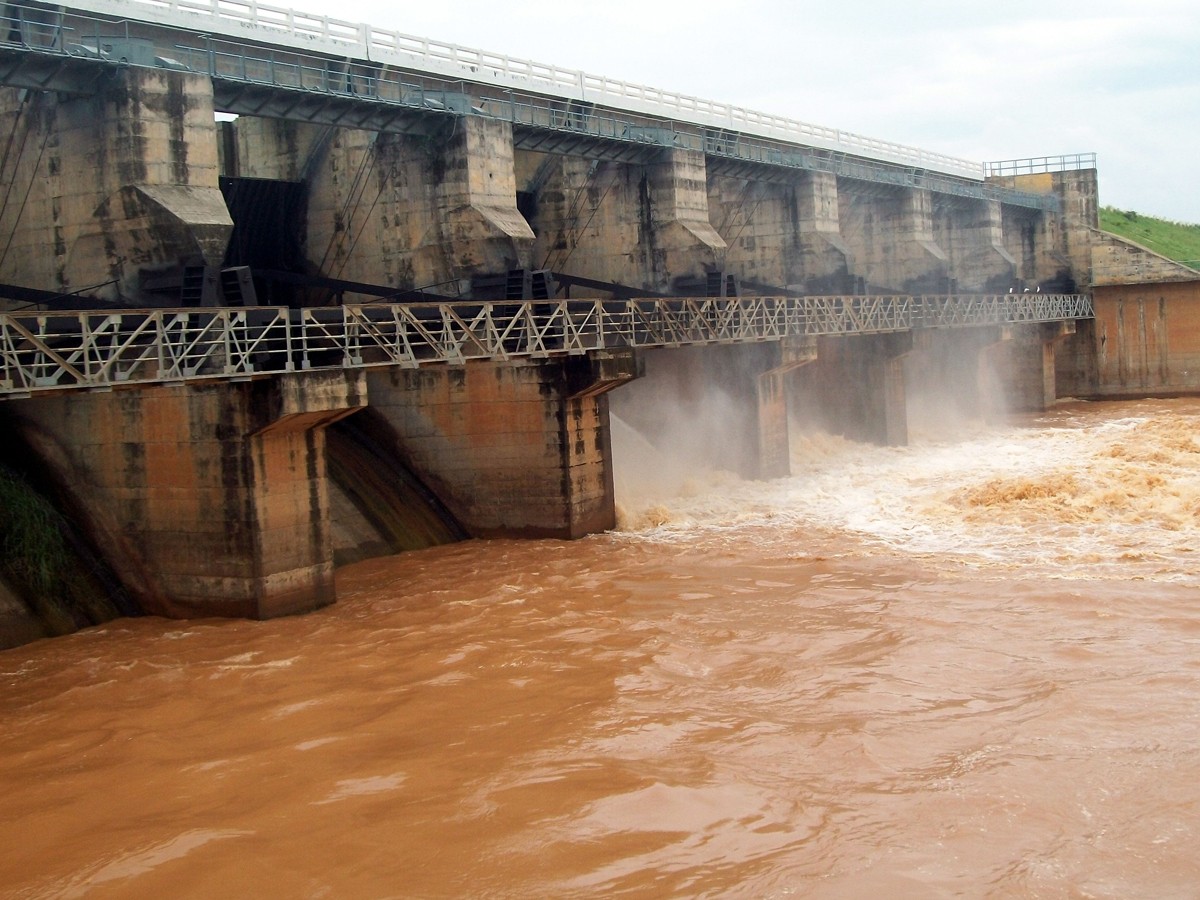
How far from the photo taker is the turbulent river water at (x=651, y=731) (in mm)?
9555

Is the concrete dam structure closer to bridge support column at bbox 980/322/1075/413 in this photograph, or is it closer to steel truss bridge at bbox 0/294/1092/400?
steel truss bridge at bbox 0/294/1092/400

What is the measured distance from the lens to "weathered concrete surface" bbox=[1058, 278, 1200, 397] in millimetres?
50656

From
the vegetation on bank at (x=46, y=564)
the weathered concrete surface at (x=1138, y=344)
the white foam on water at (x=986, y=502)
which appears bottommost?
the white foam on water at (x=986, y=502)

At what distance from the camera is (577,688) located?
14039 millimetres

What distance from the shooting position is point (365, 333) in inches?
715

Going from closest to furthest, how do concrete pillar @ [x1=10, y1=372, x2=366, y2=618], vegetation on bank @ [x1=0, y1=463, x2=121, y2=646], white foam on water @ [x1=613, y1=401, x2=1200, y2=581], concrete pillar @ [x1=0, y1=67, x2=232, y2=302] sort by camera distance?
concrete pillar @ [x1=10, y1=372, x2=366, y2=618] < vegetation on bank @ [x1=0, y1=463, x2=121, y2=646] < concrete pillar @ [x1=0, y1=67, x2=232, y2=302] < white foam on water @ [x1=613, y1=401, x2=1200, y2=581]

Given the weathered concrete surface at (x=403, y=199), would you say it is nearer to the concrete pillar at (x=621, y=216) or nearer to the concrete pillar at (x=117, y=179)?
the concrete pillar at (x=621, y=216)

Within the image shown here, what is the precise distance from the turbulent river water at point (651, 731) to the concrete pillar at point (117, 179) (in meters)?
5.34

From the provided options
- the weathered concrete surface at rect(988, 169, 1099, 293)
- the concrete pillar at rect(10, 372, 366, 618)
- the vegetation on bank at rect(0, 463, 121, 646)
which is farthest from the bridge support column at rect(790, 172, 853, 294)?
the vegetation on bank at rect(0, 463, 121, 646)

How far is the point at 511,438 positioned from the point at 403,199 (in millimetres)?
5152

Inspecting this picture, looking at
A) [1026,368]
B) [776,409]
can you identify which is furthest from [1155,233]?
[776,409]

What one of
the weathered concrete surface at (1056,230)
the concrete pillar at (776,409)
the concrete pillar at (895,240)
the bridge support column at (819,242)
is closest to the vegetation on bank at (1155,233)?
the weathered concrete surface at (1056,230)

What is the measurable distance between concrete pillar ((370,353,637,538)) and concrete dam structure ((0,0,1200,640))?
2.4 inches

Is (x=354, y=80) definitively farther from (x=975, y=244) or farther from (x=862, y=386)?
(x=975, y=244)
